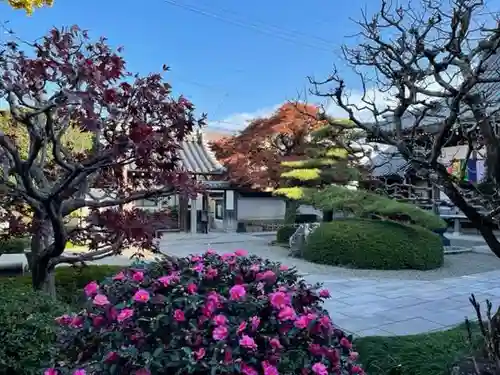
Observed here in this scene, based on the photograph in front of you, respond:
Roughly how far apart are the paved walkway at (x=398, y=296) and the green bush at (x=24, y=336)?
3.01 metres

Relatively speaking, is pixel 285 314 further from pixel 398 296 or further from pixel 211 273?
pixel 398 296

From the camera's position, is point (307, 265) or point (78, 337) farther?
point (307, 265)

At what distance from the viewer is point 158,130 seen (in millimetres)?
3729

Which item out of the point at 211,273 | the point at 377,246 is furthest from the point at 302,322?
the point at 377,246

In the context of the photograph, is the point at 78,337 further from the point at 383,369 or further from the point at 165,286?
the point at 383,369

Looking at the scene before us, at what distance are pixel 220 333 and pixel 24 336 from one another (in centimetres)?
161

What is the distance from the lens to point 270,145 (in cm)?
1366

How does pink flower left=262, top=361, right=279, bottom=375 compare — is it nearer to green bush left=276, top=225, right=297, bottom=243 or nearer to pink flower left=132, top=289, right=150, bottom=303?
pink flower left=132, top=289, right=150, bottom=303

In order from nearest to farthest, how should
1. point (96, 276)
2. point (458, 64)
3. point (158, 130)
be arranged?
point (458, 64)
point (158, 130)
point (96, 276)

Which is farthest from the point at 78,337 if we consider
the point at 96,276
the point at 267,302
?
the point at 96,276

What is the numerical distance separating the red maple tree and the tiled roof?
1248 cm

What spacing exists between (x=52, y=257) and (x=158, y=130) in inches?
59.2

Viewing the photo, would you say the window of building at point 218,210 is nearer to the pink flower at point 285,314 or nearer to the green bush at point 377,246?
the green bush at point 377,246

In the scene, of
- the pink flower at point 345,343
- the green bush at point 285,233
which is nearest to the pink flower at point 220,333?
the pink flower at point 345,343
